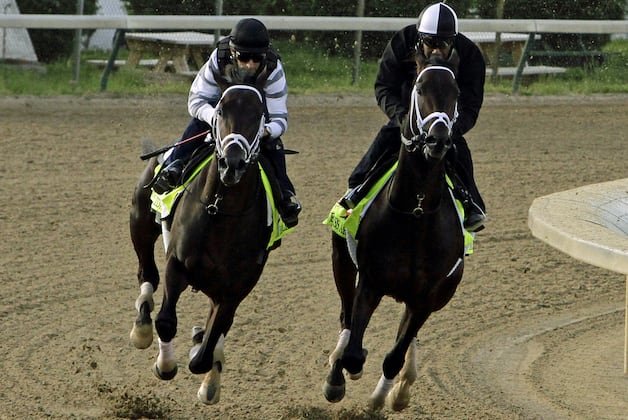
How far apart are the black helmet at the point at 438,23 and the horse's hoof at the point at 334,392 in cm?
230

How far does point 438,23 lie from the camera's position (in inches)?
283

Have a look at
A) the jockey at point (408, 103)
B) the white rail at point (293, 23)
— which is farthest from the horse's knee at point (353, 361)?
the white rail at point (293, 23)

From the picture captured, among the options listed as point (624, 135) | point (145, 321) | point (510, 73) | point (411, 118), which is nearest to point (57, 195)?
point (145, 321)

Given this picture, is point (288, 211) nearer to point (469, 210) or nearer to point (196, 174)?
point (196, 174)

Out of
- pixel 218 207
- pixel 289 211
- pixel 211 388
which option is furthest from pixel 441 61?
pixel 211 388

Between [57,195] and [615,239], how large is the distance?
286 inches

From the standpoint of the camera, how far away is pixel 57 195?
13000mm

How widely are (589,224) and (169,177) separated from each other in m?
2.90

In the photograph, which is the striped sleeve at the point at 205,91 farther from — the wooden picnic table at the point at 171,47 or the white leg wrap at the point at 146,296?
the wooden picnic table at the point at 171,47

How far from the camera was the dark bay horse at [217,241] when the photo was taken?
6.80m

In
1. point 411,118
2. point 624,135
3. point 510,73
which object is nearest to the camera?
point 411,118

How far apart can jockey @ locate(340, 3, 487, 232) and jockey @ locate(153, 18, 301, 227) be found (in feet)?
1.63

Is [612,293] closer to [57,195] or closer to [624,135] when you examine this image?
[57,195]

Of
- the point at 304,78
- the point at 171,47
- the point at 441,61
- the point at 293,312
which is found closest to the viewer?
the point at 441,61
